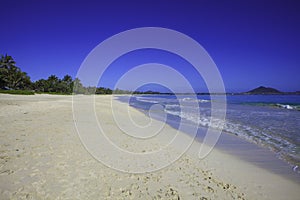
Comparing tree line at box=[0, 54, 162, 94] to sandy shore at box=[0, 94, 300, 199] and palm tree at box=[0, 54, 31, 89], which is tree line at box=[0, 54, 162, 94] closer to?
palm tree at box=[0, 54, 31, 89]

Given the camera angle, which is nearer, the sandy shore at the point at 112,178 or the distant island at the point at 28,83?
the sandy shore at the point at 112,178

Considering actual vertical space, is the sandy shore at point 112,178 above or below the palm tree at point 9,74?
A: below

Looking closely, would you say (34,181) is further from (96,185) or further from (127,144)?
(127,144)

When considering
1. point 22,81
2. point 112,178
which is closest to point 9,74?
point 22,81

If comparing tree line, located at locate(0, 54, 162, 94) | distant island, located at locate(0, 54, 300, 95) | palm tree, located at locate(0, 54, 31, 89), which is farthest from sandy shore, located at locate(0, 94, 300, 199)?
palm tree, located at locate(0, 54, 31, 89)

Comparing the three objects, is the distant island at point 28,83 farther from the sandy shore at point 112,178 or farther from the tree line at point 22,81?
the sandy shore at point 112,178

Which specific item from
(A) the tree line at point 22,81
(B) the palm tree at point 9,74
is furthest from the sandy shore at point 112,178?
(B) the palm tree at point 9,74

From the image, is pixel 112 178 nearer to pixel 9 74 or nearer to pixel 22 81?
pixel 9 74

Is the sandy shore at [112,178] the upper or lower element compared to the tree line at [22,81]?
lower

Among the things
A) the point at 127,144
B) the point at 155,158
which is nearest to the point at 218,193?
the point at 155,158

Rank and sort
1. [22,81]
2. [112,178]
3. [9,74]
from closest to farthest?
[112,178]
[9,74]
[22,81]

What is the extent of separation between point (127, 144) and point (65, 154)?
82.5 inches

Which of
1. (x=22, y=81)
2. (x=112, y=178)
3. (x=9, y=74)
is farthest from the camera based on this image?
(x=22, y=81)

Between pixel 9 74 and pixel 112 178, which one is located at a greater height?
pixel 9 74
